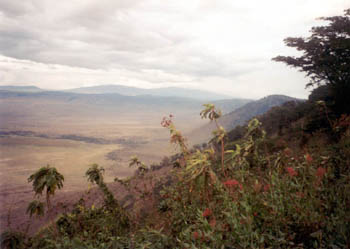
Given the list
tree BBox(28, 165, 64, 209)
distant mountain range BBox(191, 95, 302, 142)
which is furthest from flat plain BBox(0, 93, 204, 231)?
tree BBox(28, 165, 64, 209)

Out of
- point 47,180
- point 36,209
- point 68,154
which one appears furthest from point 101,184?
point 68,154

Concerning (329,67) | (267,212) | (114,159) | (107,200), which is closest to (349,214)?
(267,212)

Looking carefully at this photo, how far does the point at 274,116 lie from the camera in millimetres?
26016

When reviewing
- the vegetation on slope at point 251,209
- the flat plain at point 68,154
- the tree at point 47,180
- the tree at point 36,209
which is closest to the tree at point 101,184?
the vegetation on slope at point 251,209

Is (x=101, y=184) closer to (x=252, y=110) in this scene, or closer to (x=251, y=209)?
(x=251, y=209)

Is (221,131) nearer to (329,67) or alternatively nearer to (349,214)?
(349,214)

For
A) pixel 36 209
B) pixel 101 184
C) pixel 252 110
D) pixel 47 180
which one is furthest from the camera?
pixel 252 110

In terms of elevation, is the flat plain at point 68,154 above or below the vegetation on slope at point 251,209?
below

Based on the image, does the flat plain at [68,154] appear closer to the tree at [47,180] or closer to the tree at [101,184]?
the tree at [101,184]

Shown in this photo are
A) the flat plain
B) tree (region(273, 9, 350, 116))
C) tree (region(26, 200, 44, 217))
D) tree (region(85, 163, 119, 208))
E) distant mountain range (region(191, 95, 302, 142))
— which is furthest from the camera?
distant mountain range (region(191, 95, 302, 142))

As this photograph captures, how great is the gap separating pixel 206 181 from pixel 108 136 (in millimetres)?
152513

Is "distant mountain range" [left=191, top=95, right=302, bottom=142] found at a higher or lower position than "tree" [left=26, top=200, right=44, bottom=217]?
higher

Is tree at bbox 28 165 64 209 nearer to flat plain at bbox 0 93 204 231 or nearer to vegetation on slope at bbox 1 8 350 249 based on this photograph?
vegetation on slope at bbox 1 8 350 249

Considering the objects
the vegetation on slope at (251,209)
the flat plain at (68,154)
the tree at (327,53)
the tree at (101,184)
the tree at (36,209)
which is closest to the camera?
the vegetation on slope at (251,209)
